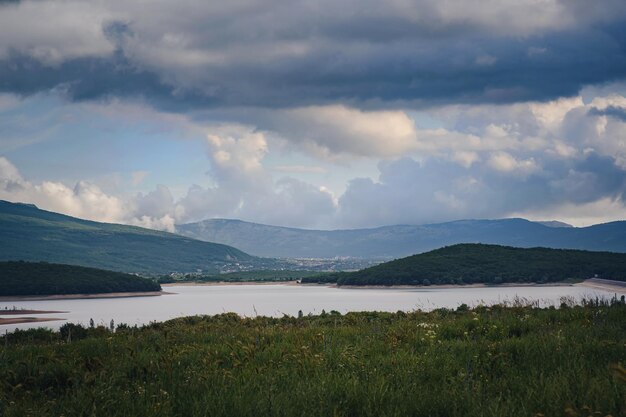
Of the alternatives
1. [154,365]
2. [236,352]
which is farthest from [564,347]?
[154,365]

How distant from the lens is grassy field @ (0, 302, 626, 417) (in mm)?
8531

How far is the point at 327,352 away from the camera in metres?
12.6

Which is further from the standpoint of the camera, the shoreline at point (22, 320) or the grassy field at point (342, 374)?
the shoreline at point (22, 320)

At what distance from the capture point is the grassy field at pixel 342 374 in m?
8.53

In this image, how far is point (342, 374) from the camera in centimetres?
1083

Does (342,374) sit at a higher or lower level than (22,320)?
higher

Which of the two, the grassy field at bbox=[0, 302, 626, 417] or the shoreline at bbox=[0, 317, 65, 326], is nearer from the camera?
the grassy field at bbox=[0, 302, 626, 417]

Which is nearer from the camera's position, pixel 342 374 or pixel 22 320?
pixel 342 374

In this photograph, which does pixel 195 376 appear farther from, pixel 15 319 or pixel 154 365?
pixel 15 319

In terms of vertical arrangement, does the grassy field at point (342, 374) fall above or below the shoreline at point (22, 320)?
above

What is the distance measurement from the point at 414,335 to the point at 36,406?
28.5 feet

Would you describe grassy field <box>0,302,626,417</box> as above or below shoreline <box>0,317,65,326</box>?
above

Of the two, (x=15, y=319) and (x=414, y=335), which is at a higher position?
(x=414, y=335)

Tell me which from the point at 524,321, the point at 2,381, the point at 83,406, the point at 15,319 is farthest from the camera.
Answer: the point at 15,319
